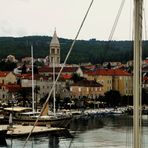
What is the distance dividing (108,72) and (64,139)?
32951 millimetres

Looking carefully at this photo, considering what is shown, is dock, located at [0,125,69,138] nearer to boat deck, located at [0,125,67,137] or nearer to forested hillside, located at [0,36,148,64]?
boat deck, located at [0,125,67,137]

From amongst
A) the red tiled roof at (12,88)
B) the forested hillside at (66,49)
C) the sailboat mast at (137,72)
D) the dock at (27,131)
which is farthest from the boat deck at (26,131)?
the forested hillside at (66,49)

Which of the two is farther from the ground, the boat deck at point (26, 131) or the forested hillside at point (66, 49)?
the forested hillside at point (66, 49)

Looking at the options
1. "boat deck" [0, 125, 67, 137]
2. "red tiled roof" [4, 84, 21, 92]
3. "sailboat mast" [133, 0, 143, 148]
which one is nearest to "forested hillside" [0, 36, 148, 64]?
"red tiled roof" [4, 84, 21, 92]

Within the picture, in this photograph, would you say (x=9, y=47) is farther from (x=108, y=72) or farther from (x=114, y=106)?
(x=114, y=106)

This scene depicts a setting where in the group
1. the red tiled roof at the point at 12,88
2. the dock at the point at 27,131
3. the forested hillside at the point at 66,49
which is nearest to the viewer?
the dock at the point at 27,131

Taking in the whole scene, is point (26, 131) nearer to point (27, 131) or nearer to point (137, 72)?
point (27, 131)

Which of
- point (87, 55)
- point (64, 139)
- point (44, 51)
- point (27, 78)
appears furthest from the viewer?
point (44, 51)

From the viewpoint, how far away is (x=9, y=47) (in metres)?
84.3

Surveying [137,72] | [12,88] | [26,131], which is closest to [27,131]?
[26,131]

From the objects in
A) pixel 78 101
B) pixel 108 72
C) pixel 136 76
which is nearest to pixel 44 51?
pixel 108 72

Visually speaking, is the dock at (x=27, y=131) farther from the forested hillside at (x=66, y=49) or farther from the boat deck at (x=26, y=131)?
the forested hillside at (x=66, y=49)

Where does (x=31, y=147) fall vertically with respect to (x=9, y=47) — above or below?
below

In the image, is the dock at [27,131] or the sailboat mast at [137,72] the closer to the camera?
the sailboat mast at [137,72]
